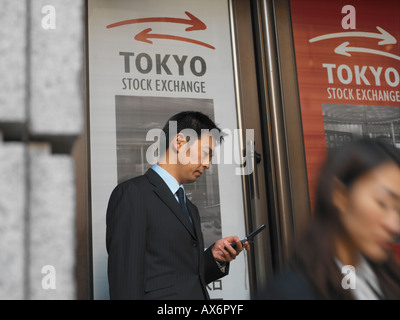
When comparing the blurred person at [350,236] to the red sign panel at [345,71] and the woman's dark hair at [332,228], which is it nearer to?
the woman's dark hair at [332,228]

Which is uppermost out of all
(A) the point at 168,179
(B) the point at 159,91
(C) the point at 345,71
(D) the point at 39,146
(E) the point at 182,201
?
(C) the point at 345,71

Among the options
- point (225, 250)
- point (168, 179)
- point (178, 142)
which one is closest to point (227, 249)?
point (225, 250)

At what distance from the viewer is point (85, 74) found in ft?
9.93

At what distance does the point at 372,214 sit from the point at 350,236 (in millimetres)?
68

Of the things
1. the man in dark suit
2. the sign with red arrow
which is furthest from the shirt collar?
the sign with red arrow

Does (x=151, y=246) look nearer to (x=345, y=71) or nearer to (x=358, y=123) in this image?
(x=358, y=123)

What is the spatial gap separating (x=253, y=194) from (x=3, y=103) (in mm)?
1690

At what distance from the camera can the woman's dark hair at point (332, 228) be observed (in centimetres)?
96

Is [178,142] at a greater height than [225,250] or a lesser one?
greater

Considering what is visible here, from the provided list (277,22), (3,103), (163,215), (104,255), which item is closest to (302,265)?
(163,215)

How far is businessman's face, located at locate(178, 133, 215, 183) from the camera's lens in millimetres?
2451

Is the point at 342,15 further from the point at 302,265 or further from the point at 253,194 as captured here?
the point at 302,265

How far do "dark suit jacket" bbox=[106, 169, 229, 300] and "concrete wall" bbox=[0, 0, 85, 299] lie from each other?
0.79m

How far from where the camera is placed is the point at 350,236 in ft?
3.29
